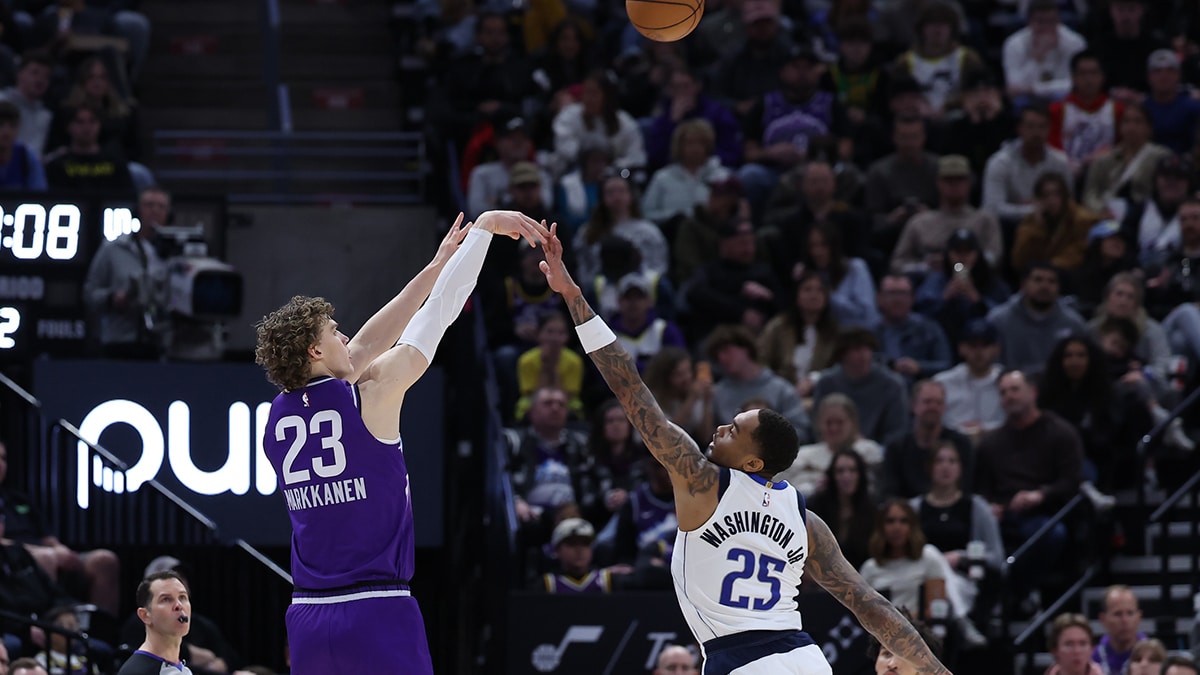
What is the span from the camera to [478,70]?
60.2 feet

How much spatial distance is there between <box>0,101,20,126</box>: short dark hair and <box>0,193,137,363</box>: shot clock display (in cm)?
210

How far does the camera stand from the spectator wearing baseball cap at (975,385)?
1418 centimetres

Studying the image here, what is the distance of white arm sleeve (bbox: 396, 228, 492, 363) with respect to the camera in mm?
7070

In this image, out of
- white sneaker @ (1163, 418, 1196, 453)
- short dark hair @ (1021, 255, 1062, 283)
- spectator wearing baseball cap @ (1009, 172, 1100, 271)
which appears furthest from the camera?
spectator wearing baseball cap @ (1009, 172, 1100, 271)

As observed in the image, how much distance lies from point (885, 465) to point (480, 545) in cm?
342

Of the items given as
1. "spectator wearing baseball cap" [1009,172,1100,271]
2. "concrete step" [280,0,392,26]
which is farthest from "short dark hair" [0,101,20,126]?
"spectator wearing baseball cap" [1009,172,1100,271]

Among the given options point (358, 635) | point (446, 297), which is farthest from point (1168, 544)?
point (358, 635)

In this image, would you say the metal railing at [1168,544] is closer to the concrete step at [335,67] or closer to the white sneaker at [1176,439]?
the white sneaker at [1176,439]

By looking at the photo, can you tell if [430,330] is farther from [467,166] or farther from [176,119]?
[176,119]

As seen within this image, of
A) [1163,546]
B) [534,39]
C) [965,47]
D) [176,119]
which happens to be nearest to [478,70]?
[534,39]

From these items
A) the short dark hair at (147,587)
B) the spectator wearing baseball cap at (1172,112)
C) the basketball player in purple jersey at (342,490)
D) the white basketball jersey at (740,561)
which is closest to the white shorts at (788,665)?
the white basketball jersey at (740,561)

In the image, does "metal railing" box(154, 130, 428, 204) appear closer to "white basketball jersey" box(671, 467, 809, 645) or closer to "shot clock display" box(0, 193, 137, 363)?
"shot clock display" box(0, 193, 137, 363)

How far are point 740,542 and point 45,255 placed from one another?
26.7ft

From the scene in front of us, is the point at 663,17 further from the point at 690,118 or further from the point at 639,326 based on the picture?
the point at 690,118
